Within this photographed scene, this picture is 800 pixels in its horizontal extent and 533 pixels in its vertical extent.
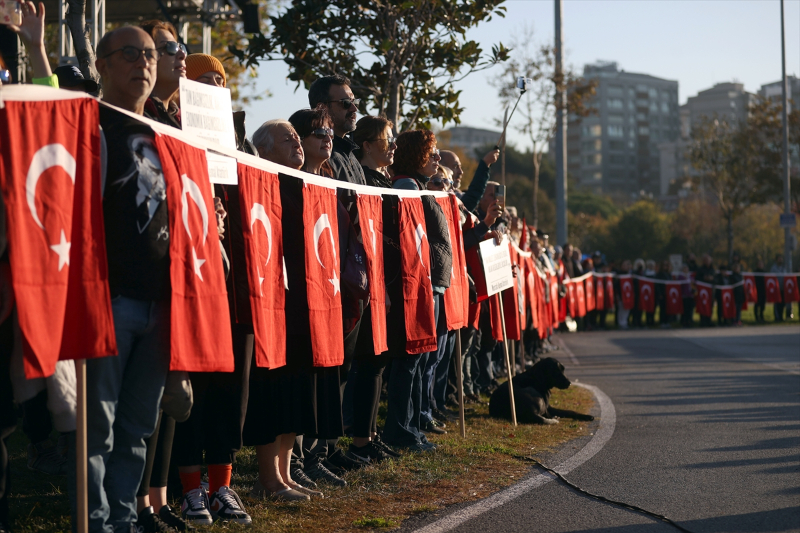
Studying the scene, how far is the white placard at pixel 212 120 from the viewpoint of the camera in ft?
13.7

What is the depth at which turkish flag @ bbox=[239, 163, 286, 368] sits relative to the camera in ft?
15.4

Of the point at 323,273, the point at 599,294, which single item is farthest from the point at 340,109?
the point at 599,294

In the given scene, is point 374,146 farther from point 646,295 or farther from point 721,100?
point 721,100

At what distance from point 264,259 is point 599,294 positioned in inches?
827

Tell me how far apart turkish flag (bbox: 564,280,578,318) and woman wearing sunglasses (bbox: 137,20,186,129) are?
16308mm

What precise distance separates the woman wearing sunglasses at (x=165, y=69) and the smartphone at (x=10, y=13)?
0.64 meters

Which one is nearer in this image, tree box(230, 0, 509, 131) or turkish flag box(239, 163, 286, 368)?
turkish flag box(239, 163, 286, 368)

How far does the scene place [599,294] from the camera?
2489 centimetres

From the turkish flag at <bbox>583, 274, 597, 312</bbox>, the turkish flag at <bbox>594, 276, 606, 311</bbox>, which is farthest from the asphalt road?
the turkish flag at <bbox>594, 276, 606, 311</bbox>

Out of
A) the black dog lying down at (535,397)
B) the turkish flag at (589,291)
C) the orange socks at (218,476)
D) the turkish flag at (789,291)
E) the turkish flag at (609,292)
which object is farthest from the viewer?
the turkish flag at (789,291)

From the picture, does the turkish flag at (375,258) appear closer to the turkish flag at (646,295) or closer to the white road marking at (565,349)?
the white road marking at (565,349)

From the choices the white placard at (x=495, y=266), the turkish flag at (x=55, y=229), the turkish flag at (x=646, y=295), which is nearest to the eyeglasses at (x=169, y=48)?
the turkish flag at (x=55, y=229)

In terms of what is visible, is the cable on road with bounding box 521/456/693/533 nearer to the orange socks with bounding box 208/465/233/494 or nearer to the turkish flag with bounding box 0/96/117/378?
the orange socks with bounding box 208/465/233/494

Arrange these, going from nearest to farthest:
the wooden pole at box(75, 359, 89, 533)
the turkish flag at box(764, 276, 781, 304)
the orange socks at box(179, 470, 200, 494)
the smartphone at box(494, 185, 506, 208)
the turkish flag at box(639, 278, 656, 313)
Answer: the wooden pole at box(75, 359, 89, 533)
the orange socks at box(179, 470, 200, 494)
the smartphone at box(494, 185, 506, 208)
the turkish flag at box(639, 278, 656, 313)
the turkish flag at box(764, 276, 781, 304)
